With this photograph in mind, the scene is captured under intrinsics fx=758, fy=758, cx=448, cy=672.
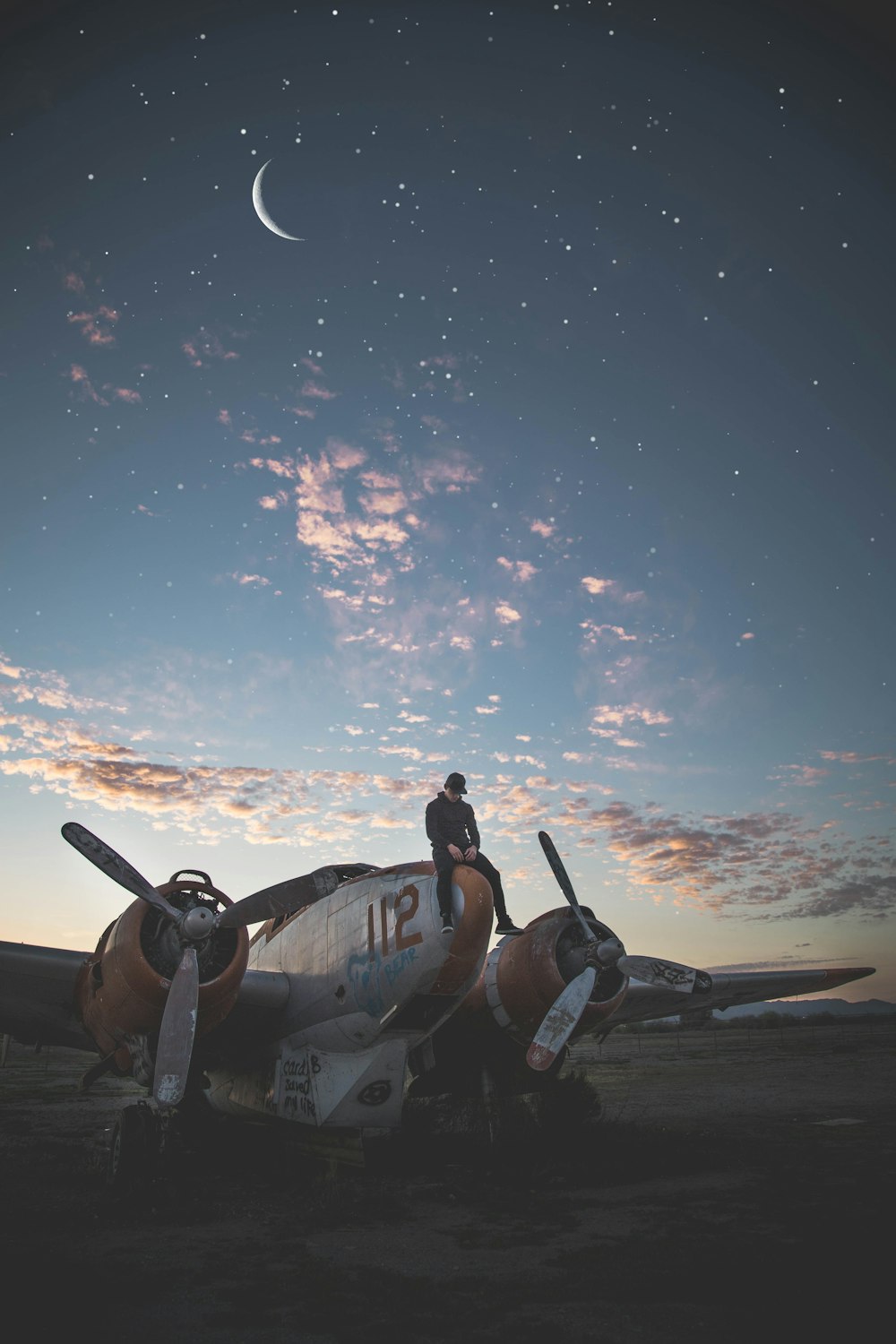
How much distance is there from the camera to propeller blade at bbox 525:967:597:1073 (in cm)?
966

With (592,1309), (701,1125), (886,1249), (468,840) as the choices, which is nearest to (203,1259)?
(592,1309)

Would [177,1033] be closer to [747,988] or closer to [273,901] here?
[273,901]

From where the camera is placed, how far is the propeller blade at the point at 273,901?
9.52 m

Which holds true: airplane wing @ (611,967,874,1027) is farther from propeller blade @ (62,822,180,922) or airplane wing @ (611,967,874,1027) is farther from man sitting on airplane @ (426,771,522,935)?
propeller blade @ (62,822,180,922)

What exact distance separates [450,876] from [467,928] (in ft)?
2.12

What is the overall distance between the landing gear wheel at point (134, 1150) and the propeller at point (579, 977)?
16.5 feet

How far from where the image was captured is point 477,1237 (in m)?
7.84

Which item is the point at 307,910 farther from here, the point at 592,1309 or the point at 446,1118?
the point at 592,1309

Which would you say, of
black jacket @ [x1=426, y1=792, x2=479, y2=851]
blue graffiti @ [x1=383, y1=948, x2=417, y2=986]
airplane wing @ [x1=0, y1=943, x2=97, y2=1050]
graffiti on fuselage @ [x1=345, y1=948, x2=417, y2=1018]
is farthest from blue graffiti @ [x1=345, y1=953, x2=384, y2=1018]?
airplane wing @ [x1=0, y1=943, x2=97, y2=1050]

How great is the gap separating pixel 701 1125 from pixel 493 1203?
25.8ft

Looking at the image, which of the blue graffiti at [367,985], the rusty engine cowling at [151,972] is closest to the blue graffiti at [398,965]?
the blue graffiti at [367,985]

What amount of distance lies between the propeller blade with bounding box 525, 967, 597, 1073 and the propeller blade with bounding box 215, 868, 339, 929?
3325mm

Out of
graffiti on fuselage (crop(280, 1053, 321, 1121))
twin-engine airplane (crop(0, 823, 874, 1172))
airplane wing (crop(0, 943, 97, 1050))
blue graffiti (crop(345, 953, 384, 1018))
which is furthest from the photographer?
airplane wing (crop(0, 943, 97, 1050))

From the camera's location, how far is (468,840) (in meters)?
9.80
